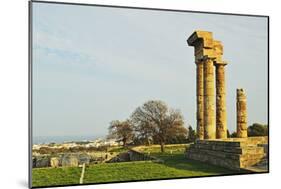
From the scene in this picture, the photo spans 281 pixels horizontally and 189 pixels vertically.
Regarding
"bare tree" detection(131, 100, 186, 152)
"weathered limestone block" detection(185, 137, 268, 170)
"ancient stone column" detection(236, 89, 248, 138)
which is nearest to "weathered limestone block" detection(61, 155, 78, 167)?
"bare tree" detection(131, 100, 186, 152)

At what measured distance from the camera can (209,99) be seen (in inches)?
344

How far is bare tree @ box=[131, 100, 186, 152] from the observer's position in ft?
26.3

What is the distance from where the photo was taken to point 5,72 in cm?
737

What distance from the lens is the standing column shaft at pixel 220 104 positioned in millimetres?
8547

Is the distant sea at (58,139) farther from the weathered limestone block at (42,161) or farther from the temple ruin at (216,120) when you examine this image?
the temple ruin at (216,120)

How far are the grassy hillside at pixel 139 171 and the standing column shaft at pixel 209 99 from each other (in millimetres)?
586

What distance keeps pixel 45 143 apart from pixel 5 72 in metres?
1.25

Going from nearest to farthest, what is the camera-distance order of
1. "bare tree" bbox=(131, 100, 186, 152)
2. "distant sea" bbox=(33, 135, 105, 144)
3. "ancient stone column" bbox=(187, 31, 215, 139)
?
1. "distant sea" bbox=(33, 135, 105, 144)
2. "bare tree" bbox=(131, 100, 186, 152)
3. "ancient stone column" bbox=(187, 31, 215, 139)

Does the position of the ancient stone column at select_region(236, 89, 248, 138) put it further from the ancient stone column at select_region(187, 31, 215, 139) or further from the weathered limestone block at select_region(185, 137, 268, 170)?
the ancient stone column at select_region(187, 31, 215, 139)

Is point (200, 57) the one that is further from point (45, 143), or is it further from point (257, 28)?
point (45, 143)

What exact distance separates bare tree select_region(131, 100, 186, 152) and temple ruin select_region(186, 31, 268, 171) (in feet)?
1.47

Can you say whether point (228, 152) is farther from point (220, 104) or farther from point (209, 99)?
point (209, 99)

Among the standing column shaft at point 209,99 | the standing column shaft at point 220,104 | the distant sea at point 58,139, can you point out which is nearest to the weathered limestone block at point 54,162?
the distant sea at point 58,139

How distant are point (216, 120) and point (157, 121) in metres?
1.23
